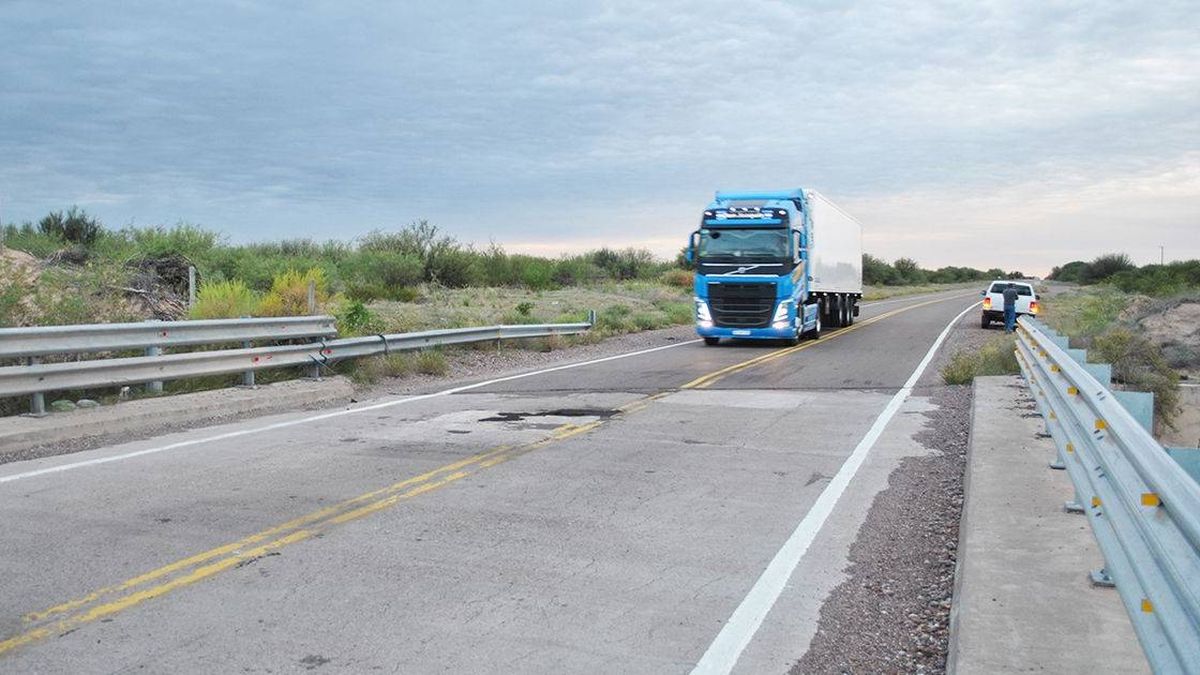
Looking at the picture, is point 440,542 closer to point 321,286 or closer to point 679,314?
point 321,286

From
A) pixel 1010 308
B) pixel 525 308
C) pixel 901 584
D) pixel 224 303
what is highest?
pixel 224 303

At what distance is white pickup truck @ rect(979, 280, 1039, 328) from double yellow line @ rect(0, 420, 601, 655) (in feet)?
94.9

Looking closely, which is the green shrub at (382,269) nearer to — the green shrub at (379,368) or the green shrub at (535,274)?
the green shrub at (535,274)

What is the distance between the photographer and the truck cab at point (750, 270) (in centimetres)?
2430

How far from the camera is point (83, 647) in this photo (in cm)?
483

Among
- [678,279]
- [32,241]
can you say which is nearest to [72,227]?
[32,241]

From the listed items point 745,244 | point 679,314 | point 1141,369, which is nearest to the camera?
point 1141,369

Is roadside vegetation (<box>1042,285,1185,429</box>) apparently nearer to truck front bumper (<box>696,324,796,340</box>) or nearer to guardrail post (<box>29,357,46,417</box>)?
truck front bumper (<box>696,324,796,340</box>)

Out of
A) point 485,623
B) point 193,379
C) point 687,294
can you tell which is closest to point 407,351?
point 193,379

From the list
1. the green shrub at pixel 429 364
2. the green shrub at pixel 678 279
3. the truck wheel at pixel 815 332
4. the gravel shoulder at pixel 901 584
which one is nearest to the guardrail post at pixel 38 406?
the green shrub at pixel 429 364

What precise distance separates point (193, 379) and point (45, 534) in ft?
23.1

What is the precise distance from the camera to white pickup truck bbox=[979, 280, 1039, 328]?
111ft

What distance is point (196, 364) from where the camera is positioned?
12.7 m

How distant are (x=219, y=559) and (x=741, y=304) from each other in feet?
63.3
